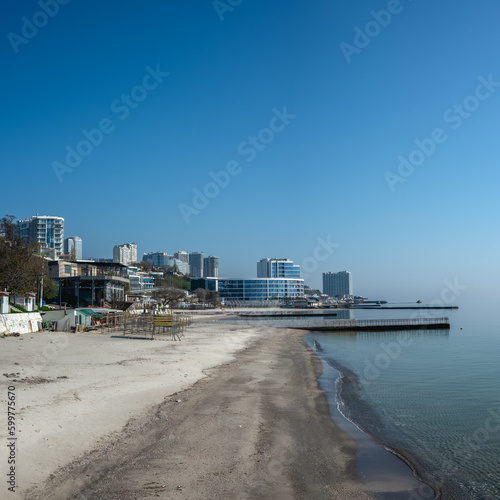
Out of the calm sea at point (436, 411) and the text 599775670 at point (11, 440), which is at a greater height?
the text 599775670 at point (11, 440)

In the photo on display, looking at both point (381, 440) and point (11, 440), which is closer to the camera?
point (11, 440)

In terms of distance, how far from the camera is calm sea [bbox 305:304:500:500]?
12.0m

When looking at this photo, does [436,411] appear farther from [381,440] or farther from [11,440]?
[11,440]

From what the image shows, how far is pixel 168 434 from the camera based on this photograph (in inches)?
484

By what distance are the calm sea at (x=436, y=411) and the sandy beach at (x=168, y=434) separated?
2015 mm

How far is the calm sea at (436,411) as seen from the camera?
473 inches

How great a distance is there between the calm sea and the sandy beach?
6.61ft

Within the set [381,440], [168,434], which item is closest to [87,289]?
[168,434]

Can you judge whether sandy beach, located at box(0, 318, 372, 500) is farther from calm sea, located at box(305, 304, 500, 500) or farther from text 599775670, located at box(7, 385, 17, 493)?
calm sea, located at box(305, 304, 500, 500)

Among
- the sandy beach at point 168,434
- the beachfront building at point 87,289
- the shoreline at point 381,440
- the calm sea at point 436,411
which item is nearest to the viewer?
the sandy beach at point 168,434

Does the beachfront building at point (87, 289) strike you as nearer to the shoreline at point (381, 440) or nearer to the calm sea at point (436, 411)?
the calm sea at point (436, 411)

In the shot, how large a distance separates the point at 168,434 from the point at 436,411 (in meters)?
12.3

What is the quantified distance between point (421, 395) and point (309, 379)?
5912 millimetres

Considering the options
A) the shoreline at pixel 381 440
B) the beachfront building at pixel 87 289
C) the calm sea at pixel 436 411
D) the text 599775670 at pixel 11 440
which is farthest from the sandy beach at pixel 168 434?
the beachfront building at pixel 87 289
